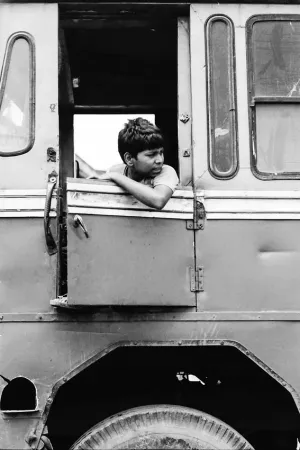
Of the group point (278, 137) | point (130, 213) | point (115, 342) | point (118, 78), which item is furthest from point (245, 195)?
point (118, 78)

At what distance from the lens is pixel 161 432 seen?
365 cm

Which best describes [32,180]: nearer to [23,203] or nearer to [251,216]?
[23,203]

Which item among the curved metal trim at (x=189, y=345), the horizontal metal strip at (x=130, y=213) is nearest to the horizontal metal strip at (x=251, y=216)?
the horizontal metal strip at (x=130, y=213)

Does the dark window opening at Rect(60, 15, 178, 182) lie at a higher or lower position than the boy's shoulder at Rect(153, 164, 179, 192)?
higher

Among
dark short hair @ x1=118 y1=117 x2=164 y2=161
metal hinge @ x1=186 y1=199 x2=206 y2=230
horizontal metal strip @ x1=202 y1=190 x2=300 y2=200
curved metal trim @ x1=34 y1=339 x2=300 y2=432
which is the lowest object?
curved metal trim @ x1=34 y1=339 x2=300 y2=432

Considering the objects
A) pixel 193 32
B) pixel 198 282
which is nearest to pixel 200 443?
pixel 198 282

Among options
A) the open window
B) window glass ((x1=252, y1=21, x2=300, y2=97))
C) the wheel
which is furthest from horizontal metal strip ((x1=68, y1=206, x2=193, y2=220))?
the wheel

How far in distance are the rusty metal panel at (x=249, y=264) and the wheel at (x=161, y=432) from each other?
1.85 feet

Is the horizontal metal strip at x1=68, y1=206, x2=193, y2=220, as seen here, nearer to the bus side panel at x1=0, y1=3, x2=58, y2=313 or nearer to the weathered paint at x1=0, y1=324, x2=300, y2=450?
the bus side panel at x1=0, y1=3, x2=58, y2=313

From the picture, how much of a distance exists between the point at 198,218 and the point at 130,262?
17.5 inches

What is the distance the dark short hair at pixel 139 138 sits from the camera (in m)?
3.85

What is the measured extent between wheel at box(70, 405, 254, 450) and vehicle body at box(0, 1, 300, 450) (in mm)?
305

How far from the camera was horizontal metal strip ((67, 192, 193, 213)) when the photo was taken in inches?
143

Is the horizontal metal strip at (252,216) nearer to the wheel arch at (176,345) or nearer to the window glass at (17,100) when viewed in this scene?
the wheel arch at (176,345)
